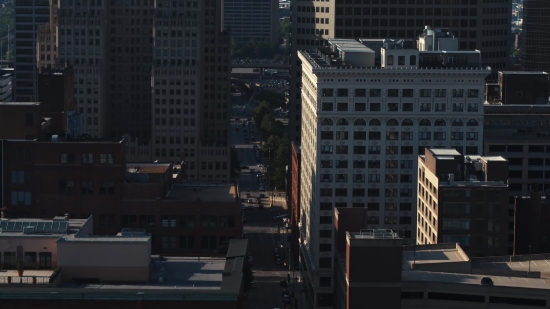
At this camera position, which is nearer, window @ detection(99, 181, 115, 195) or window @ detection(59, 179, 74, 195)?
window @ detection(99, 181, 115, 195)

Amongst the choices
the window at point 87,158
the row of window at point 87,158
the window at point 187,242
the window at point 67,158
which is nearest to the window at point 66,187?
the window at point 67,158

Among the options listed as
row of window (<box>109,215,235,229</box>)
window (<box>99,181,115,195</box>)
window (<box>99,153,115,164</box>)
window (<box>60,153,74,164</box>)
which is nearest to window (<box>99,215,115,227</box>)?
row of window (<box>109,215,235,229</box>)

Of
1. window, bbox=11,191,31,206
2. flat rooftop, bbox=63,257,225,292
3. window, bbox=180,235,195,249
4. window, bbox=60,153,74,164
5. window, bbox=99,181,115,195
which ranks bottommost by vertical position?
window, bbox=180,235,195,249

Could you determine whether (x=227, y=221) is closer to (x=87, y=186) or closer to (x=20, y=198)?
(x=87, y=186)

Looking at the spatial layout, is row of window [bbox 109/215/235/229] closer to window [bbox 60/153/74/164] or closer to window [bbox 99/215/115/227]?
window [bbox 99/215/115/227]

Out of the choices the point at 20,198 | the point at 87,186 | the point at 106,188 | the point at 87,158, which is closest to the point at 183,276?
the point at 106,188

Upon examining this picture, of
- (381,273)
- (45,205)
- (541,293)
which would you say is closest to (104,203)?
(45,205)
